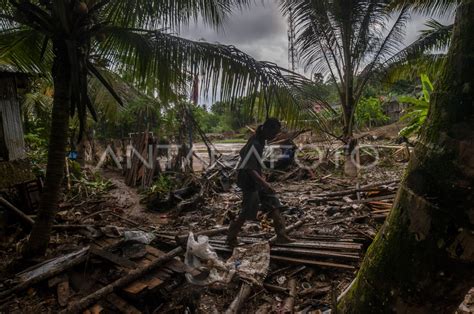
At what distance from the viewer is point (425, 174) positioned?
93 centimetres

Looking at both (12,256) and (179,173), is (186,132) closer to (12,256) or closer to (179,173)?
(179,173)

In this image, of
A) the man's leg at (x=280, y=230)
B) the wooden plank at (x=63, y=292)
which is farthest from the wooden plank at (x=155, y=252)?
the man's leg at (x=280, y=230)

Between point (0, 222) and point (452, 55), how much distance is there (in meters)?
6.48

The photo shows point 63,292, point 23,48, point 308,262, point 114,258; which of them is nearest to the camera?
point 63,292

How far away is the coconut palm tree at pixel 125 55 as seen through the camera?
3.47m

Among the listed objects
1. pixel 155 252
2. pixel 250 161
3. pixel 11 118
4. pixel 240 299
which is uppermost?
pixel 11 118

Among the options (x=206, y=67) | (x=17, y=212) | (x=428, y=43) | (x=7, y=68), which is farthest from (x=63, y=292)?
(x=428, y=43)

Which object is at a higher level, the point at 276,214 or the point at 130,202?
the point at 276,214

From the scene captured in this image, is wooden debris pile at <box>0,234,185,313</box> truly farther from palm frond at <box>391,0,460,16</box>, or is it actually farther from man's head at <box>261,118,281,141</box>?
palm frond at <box>391,0,460,16</box>

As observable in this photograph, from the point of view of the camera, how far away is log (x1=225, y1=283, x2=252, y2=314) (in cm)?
293

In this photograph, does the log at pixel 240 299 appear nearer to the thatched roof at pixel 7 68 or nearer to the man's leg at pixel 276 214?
the man's leg at pixel 276 214

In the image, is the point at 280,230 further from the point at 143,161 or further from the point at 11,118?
the point at 143,161

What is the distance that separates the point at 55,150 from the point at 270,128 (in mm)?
2783

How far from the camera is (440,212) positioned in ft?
2.94
